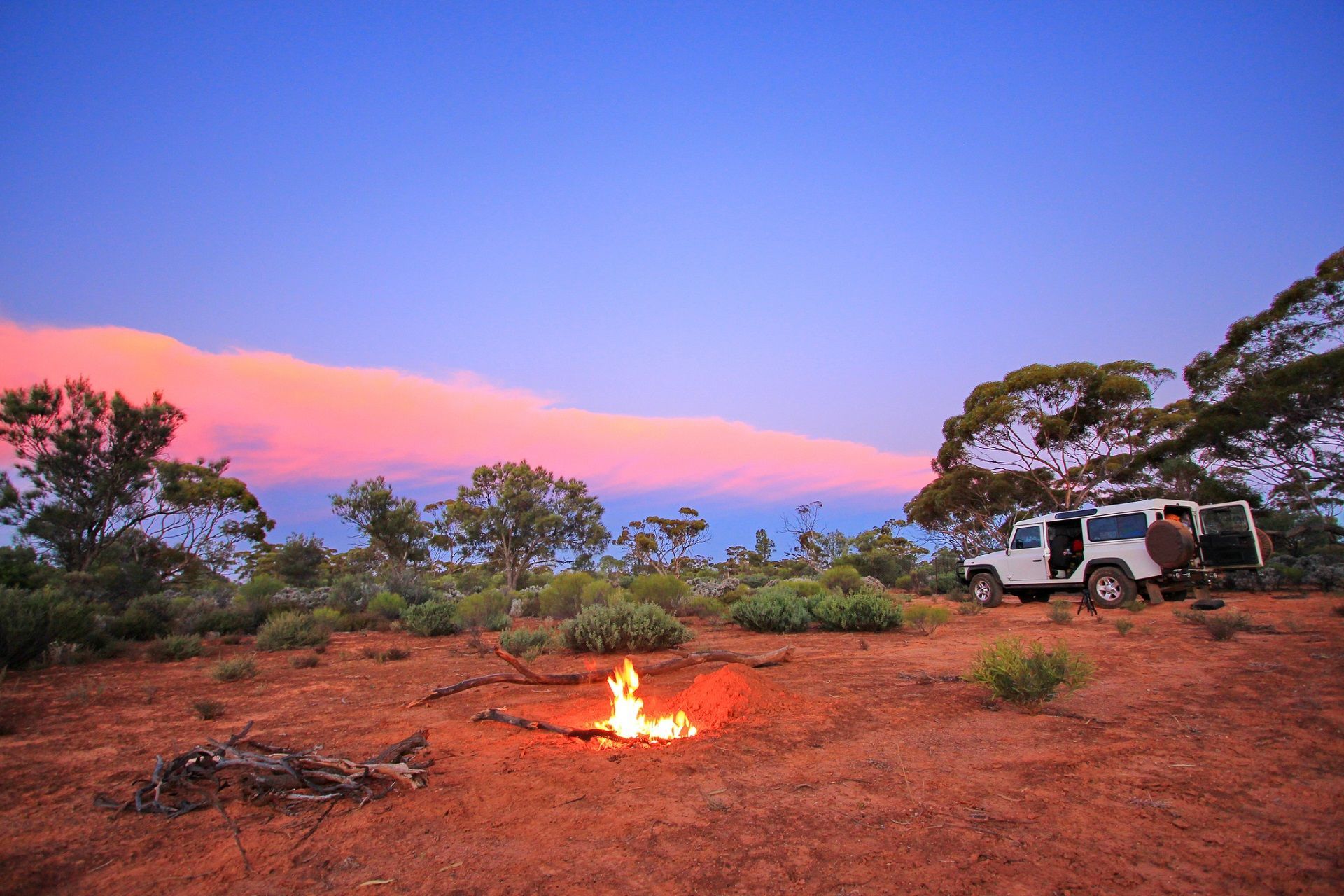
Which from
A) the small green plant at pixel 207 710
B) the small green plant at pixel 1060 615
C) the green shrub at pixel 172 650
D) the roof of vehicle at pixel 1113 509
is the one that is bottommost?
the green shrub at pixel 172 650

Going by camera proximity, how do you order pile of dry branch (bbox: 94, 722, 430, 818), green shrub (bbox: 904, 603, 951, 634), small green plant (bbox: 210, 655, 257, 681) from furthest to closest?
1. green shrub (bbox: 904, 603, 951, 634)
2. small green plant (bbox: 210, 655, 257, 681)
3. pile of dry branch (bbox: 94, 722, 430, 818)

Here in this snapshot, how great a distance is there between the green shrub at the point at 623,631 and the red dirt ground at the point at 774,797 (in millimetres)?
3126

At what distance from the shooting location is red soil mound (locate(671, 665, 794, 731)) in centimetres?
563

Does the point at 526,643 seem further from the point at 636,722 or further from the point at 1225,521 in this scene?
the point at 1225,521

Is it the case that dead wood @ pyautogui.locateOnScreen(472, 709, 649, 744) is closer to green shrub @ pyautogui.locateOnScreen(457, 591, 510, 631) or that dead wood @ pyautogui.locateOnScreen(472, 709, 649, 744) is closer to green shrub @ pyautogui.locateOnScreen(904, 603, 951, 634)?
green shrub @ pyautogui.locateOnScreen(904, 603, 951, 634)

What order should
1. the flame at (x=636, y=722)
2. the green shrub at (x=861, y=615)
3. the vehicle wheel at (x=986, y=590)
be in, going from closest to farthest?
the flame at (x=636, y=722)
the green shrub at (x=861, y=615)
the vehicle wheel at (x=986, y=590)

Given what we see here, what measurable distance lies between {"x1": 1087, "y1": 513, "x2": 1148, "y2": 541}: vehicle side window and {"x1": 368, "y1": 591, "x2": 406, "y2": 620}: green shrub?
17.7 m

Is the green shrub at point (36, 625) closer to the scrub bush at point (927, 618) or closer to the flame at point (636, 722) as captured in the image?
the flame at point (636, 722)

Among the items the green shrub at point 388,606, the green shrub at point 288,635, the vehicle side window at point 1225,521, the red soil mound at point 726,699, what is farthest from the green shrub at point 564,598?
the vehicle side window at point 1225,521

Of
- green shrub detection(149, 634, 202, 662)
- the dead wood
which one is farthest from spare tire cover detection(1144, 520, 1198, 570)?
green shrub detection(149, 634, 202, 662)

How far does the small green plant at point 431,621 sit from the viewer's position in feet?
48.3

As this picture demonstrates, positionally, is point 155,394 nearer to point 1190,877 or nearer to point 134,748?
point 134,748

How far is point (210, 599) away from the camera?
1803 centimetres

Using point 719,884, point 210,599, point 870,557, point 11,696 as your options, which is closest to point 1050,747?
point 719,884
